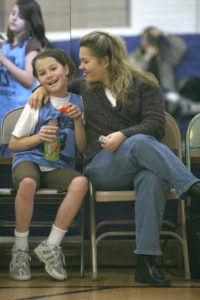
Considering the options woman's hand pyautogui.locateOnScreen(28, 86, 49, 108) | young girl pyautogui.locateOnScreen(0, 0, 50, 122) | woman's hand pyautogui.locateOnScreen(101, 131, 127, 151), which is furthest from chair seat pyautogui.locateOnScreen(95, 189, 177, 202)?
young girl pyautogui.locateOnScreen(0, 0, 50, 122)

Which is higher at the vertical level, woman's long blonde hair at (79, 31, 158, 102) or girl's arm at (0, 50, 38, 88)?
woman's long blonde hair at (79, 31, 158, 102)

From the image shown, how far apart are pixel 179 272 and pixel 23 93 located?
165 cm

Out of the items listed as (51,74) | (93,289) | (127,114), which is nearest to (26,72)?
(51,74)

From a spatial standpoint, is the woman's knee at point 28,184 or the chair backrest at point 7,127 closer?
the woman's knee at point 28,184

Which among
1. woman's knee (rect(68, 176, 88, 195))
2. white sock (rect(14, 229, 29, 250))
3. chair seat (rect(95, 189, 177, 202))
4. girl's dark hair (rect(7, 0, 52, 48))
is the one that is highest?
girl's dark hair (rect(7, 0, 52, 48))

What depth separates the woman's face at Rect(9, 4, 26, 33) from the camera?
4.37 m

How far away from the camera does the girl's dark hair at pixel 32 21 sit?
438 cm

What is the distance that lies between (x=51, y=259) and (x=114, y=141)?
26.2 inches

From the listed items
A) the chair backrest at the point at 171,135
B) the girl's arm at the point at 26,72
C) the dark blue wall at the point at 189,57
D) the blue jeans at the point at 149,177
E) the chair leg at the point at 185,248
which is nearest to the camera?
the blue jeans at the point at 149,177

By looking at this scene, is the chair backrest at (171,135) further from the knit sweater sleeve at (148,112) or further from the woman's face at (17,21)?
the woman's face at (17,21)

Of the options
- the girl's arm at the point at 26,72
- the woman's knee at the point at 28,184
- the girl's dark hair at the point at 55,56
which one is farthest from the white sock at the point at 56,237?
the girl's arm at the point at 26,72

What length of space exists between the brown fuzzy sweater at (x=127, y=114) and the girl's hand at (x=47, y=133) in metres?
0.23

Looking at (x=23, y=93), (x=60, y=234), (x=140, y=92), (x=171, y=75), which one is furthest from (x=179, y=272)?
(x=171, y=75)

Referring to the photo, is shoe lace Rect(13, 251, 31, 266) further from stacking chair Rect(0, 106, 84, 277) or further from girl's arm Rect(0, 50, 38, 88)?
girl's arm Rect(0, 50, 38, 88)
